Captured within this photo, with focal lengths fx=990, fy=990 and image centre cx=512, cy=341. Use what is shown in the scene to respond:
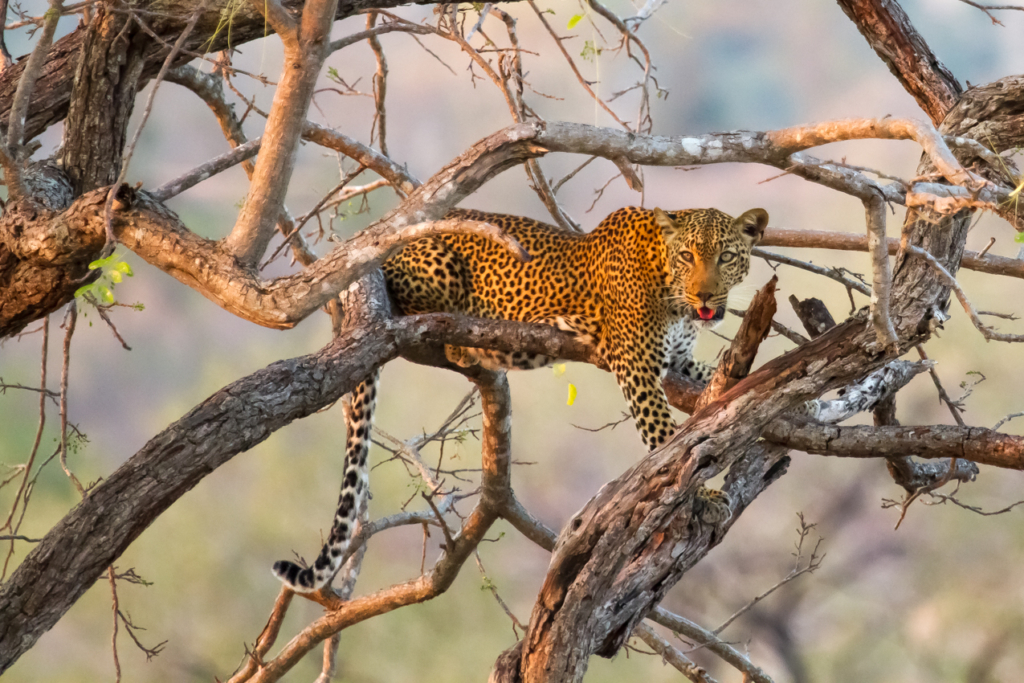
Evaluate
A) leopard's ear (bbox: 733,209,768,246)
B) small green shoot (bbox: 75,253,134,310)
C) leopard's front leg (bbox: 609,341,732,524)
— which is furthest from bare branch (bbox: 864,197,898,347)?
small green shoot (bbox: 75,253,134,310)

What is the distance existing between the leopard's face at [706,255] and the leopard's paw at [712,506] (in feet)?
2.43

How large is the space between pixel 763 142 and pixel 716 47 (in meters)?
6.52

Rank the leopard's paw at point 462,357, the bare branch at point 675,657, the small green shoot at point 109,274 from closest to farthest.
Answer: the small green shoot at point 109,274, the leopard's paw at point 462,357, the bare branch at point 675,657

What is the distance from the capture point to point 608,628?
3.48 m

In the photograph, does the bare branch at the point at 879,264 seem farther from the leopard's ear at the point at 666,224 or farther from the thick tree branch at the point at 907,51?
the thick tree branch at the point at 907,51

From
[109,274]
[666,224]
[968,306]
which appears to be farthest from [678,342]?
[109,274]

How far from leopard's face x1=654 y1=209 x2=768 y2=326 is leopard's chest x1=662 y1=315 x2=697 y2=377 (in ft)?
0.38

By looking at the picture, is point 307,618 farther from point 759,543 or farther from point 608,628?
point 608,628

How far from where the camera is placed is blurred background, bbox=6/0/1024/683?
27.9ft

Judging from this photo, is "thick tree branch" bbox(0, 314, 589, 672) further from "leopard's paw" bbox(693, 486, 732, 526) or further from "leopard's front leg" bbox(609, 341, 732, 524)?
"leopard's paw" bbox(693, 486, 732, 526)

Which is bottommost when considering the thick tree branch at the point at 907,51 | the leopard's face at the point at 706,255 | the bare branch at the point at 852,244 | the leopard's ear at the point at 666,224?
the leopard's face at the point at 706,255

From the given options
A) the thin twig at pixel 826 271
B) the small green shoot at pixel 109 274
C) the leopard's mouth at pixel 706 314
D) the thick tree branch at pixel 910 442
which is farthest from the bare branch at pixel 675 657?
the small green shoot at pixel 109 274

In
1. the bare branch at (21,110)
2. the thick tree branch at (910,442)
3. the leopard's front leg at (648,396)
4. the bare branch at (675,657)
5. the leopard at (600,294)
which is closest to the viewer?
the bare branch at (21,110)

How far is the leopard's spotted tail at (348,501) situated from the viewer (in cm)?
403
